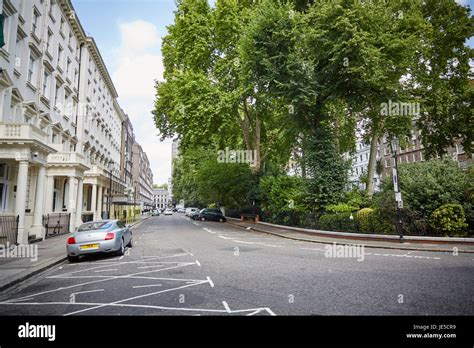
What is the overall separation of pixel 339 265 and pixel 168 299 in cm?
562

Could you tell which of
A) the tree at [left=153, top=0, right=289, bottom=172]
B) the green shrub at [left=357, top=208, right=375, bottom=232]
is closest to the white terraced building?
the tree at [left=153, top=0, right=289, bottom=172]

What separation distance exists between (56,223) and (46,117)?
768 cm

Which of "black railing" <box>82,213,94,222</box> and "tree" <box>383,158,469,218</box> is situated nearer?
"tree" <box>383,158,469,218</box>

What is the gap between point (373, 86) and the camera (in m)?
19.0

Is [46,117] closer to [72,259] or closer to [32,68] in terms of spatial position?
[32,68]

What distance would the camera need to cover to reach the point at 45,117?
2075 centimetres

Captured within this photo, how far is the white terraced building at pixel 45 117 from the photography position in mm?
14641

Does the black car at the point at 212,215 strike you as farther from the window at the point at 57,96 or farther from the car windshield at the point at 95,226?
the car windshield at the point at 95,226
